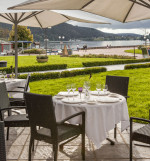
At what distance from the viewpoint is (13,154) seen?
3953mm

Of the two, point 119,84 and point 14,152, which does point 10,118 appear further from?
point 119,84

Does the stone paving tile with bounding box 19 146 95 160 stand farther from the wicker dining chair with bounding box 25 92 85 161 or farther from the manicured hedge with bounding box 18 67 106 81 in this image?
the manicured hedge with bounding box 18 67 106 81

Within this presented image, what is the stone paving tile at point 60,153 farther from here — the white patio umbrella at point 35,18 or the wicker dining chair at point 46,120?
the white patio umbrella at point 35,18

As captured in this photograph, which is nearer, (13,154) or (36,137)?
(36,137)

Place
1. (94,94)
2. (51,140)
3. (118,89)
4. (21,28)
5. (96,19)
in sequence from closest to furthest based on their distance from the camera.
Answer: (51,140), (94,94), (118,89), (96,19), (21,28)

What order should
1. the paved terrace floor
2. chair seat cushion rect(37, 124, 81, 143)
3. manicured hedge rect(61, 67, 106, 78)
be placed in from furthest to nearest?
manicured hedge rect(61, 67, 106, 78) → the paved terrace floor → chair seat cushion rect(37, 124, 81, 143)

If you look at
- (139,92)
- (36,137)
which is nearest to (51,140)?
(36,137)

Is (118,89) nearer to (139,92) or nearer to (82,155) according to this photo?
(82,155)

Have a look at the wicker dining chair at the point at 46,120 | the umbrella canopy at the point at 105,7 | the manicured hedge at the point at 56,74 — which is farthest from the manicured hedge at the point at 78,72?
the wicker dining chair at the point at 46,120

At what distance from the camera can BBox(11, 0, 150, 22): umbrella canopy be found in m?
4.30

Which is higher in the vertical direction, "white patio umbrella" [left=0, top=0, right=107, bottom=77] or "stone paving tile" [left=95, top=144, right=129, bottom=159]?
"white patio umbrella" [left=0, top=0, right=107, bottom=77]

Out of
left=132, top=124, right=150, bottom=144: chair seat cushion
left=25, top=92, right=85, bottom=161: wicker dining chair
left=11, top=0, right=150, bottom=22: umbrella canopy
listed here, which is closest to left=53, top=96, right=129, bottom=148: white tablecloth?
left=25, top=92, right=85, bottom=161: wicker dining chair

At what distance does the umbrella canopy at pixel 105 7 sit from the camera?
4301 mm

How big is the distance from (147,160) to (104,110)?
3.18 feet
